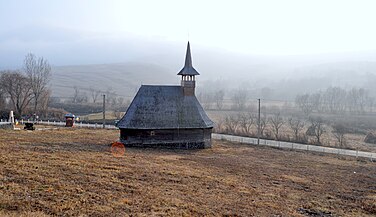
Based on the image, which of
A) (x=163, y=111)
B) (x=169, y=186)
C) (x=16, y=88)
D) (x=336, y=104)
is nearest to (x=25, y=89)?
(x=16, y=88)

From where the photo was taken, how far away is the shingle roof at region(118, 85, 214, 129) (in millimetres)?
34188

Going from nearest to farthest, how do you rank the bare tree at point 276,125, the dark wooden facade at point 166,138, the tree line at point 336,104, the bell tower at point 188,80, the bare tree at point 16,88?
the dark wooden facade at point 166,138
the bell tower at point 188,80
the bare tree at point 276,125
the bare tree at point 16,88
the tree line at point 336,104

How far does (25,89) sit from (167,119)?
38.7 metres

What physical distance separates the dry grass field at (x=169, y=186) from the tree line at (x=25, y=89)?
117 feet

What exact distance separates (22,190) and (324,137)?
46.3 m

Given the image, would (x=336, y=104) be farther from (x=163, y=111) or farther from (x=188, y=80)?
(x=163, y=111)

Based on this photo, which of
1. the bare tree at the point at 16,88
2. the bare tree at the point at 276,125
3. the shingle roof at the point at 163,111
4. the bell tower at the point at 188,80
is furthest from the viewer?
the bare tree at the point at 16,88

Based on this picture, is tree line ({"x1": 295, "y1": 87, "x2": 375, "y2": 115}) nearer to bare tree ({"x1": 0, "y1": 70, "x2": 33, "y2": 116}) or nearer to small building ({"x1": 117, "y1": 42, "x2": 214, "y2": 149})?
small building ({"x1": 117, "y1": 42, "x2": 214, "y2": 149})

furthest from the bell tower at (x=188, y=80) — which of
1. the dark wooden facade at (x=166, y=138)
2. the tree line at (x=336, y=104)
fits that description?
the tree line at (x=336, y=104)

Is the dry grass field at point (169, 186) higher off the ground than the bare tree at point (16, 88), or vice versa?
the bare tree at point (16, 88)

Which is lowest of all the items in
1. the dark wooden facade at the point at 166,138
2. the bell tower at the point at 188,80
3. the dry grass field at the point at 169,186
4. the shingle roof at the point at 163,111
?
the dry grass field at the point at 169,186

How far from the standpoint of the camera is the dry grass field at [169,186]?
538 inches

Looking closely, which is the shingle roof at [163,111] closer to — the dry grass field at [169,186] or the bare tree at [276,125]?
the dry grass field at [169,186]

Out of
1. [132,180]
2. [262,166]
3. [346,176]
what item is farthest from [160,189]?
[346,176]
